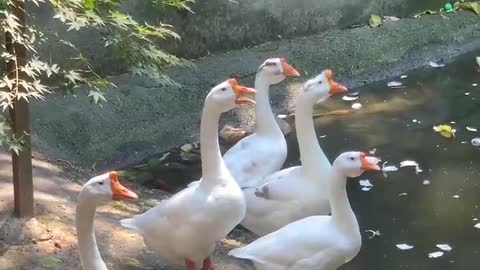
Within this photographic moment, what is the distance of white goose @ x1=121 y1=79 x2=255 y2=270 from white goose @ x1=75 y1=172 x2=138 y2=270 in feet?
2.14

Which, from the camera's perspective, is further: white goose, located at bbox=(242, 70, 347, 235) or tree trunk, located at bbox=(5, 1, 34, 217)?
white goose, located at bbox=(242, 70, 347, 235)

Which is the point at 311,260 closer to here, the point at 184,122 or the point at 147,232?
the point at 147,232

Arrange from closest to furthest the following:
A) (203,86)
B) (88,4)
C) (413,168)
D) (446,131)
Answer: (88,4) < (413,168) < (446,131) < (203,86)

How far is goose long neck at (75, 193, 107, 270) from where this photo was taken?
3.43 meters

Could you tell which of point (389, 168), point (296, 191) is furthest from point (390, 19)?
point (296, 191)

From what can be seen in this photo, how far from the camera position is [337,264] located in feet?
13.5

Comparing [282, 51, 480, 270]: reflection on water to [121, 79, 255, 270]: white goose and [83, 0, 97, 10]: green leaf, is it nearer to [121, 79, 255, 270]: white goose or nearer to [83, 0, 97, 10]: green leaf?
[121, 79, 255, 270]: white goose

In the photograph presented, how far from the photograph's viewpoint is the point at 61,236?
14.6 feet

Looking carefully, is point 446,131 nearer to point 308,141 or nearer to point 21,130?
point 308,141

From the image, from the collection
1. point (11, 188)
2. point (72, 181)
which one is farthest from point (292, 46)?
point (11, 188)

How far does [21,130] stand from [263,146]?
1.60 meters

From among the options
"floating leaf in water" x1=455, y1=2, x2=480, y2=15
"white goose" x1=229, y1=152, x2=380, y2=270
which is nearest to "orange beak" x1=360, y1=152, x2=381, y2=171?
"white goose" x1=229, y1=152, x2=380, y2=270

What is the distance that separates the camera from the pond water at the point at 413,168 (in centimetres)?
499

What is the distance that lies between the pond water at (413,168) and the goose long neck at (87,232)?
5.98 ft
